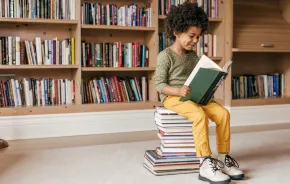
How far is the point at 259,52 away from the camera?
427 cm

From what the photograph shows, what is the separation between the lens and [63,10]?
340cm

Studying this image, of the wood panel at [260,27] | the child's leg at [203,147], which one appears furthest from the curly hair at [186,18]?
the wood panel at [260,27]

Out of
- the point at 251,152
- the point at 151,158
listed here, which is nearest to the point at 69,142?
the point at 151,158

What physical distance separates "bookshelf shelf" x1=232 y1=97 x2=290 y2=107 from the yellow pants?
5.50ft

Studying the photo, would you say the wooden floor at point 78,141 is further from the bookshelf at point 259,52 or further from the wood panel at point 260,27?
the wood panel at point 260,27

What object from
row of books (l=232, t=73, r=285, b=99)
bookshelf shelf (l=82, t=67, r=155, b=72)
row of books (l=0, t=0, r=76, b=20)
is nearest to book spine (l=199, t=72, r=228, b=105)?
bookshelf shelf (l=82, t=67, r=155, b=72)

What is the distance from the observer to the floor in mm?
2146

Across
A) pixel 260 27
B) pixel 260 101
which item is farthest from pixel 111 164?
pixel 260 27

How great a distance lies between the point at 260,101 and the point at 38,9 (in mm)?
2213

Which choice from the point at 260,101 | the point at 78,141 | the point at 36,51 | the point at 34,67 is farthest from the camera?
the point at 260,101

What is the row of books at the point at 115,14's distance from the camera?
3.49 metres

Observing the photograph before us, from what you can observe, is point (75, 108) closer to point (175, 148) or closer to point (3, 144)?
point (3, 144)

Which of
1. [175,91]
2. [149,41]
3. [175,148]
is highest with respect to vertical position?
[149,41]

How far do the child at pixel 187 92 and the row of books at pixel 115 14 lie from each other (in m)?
1.22
